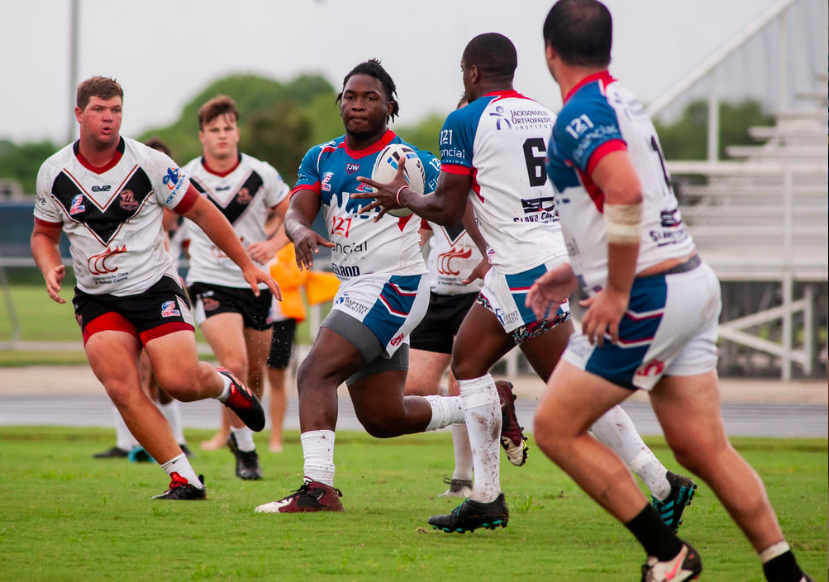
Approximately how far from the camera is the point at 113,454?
30.2 ft

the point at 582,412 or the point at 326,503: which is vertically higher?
the point at 582,412

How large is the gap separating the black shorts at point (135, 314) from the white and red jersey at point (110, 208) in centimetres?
5

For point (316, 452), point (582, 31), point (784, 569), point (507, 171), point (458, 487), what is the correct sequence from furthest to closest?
point (458, 487) → point (316, 452) → point (507, 171) → point (582, 31) → point (784, 569)

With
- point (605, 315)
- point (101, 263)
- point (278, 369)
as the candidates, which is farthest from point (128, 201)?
point (605, 315)

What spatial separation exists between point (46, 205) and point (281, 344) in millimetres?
3523

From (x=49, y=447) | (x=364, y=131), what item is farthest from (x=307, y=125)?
(x=364, y=131)

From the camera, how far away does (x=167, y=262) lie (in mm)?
6430

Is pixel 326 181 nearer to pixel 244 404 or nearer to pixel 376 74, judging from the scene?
pixel 376 74

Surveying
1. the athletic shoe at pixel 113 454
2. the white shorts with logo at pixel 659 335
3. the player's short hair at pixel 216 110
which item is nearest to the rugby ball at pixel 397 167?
the white shorts with logo at pixel 659 335

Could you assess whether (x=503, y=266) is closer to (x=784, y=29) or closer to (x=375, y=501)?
(x=375, y=501)

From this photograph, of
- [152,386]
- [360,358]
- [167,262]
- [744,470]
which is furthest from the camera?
[152,386]

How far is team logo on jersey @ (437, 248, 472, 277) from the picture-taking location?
23.4 ft

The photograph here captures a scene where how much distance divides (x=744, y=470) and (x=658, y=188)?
1.08 metres

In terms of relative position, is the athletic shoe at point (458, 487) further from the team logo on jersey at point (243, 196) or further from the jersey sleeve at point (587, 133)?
the jersey sleeve at point (587, 133)
